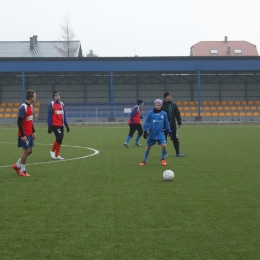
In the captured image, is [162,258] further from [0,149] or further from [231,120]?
[231,120]

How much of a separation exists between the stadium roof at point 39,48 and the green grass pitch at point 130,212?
5816 centimetres

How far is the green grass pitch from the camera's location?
584cm

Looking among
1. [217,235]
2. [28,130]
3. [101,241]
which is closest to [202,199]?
[217,235]

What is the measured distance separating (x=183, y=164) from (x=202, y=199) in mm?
5745

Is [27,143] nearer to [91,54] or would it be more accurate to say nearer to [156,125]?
[156,125]

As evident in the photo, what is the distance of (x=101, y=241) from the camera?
6.15 meters

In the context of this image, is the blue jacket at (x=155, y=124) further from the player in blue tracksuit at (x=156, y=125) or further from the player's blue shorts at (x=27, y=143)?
the player's blue shorts at (x=27, y=143)

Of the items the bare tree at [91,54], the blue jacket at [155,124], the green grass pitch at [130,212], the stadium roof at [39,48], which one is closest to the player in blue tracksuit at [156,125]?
the blue jacket at [155,124]

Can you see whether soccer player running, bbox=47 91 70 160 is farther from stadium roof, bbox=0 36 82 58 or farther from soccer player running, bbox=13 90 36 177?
stadium roof, bbox=0 36 82 58

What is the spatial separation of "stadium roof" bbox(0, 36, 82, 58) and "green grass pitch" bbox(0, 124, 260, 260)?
5816 centimetres

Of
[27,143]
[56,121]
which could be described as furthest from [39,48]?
[27,143]

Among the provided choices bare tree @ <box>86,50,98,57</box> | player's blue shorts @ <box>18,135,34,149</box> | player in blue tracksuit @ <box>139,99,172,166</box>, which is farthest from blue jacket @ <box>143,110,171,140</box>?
bare tree @ <box>86,50,98,57</box>

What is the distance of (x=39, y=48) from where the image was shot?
2822 inches

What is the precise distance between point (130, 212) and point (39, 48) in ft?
218
